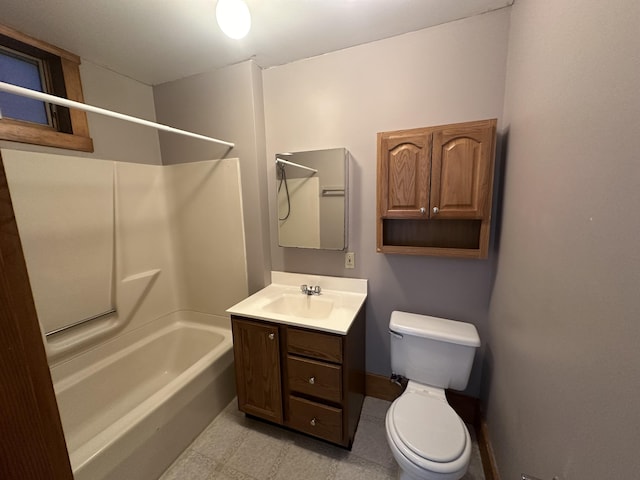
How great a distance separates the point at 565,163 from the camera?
797 millimetres

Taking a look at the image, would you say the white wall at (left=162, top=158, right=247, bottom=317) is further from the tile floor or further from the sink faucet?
the tile floor

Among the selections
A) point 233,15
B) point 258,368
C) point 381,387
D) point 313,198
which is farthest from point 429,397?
point 233,15

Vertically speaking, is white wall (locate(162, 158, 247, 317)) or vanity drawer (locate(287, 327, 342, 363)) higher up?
white wall (locate(162, 158, 247, 317))

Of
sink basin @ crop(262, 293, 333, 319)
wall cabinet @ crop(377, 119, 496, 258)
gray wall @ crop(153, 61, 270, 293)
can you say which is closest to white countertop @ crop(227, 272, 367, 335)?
sink basin @ crop(262, 293, 333, 319)

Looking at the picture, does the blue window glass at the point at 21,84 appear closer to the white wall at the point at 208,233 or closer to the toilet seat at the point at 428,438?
the white wall at the point at 208,233

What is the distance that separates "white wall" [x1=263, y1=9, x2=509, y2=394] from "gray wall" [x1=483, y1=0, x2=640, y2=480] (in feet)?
0.75

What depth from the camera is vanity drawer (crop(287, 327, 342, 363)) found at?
139cm

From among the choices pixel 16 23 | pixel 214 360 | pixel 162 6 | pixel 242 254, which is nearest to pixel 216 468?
pixel 214 360

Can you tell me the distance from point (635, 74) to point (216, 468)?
7.34 feet

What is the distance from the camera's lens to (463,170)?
4.37 feet

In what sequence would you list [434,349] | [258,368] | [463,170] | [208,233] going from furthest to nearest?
[208,233] → [258,368] → [434,349] → [463,170]

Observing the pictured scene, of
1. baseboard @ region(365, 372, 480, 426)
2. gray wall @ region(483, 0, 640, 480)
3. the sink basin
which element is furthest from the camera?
the sink basin

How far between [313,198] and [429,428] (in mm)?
1438

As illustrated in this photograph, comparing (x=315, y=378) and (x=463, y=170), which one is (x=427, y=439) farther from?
(x=463, y=170)
